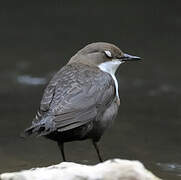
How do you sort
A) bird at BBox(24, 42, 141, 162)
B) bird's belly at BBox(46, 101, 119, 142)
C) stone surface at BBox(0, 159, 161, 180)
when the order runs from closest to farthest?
stone surface at BBox(0, 159, 161, 180) < bird at BBox(24, 42, 141, 162) < bird's belly at BBox(46, 101, 119, 142)

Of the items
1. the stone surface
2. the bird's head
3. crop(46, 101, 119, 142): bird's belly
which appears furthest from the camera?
the bird's head

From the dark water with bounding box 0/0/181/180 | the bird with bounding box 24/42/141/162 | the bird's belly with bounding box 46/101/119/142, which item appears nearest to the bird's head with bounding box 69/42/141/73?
the bird with bounding box 24/42/141/162

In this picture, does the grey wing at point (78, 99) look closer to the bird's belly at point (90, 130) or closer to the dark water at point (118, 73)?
the bird's belly at point (90, 130)

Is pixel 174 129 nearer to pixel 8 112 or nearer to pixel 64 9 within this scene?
pixel 8 112

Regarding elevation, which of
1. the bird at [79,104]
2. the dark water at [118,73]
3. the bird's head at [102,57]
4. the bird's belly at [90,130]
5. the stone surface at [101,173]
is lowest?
the dark water at [118,73]

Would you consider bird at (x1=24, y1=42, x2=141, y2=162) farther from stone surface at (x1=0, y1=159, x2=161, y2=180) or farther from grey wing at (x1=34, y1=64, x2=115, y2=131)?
stone surface at (x1=0, y1=159, x2=161, y2=180)

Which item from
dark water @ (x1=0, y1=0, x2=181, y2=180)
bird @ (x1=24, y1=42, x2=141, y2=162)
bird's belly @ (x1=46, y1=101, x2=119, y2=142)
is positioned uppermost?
bird @ (x1=24, y1=42, x2=141, y2=162)

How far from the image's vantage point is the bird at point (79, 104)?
5.93 meters

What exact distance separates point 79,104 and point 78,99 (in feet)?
0.18

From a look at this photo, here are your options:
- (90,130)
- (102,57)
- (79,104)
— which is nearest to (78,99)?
(79,104)

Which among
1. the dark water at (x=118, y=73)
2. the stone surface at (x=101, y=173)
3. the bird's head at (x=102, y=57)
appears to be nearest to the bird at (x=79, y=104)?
the bird's head at (x=102, y=57)

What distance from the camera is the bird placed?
593 centimetres

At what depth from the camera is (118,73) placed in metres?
10.9

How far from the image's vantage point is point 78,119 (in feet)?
19.7
